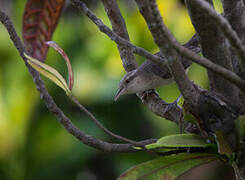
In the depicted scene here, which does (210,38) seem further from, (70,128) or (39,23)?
(39,23)

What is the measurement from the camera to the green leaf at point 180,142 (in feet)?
3.04

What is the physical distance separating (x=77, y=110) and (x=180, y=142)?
310 cm

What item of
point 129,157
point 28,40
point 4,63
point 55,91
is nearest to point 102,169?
point 129,157

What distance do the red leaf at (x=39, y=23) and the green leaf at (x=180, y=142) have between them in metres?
0.62

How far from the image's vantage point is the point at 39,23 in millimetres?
1396

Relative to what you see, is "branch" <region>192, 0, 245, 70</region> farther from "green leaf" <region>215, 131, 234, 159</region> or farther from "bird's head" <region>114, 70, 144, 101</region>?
"bird's head" <region>114, 70, 144, 101</region>

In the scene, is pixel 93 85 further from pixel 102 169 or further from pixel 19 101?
pixel 102 169

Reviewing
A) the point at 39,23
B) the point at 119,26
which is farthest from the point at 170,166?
the point at 39,23

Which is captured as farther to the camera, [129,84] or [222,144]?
[129,84]

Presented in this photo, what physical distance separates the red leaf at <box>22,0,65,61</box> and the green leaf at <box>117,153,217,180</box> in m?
0.61

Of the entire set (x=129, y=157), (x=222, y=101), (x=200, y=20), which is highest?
(x=200, y=20)

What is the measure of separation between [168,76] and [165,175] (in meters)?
1.28

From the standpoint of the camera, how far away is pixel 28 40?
1.41m

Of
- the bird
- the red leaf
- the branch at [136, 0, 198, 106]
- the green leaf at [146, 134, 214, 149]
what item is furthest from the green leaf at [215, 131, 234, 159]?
the bird
